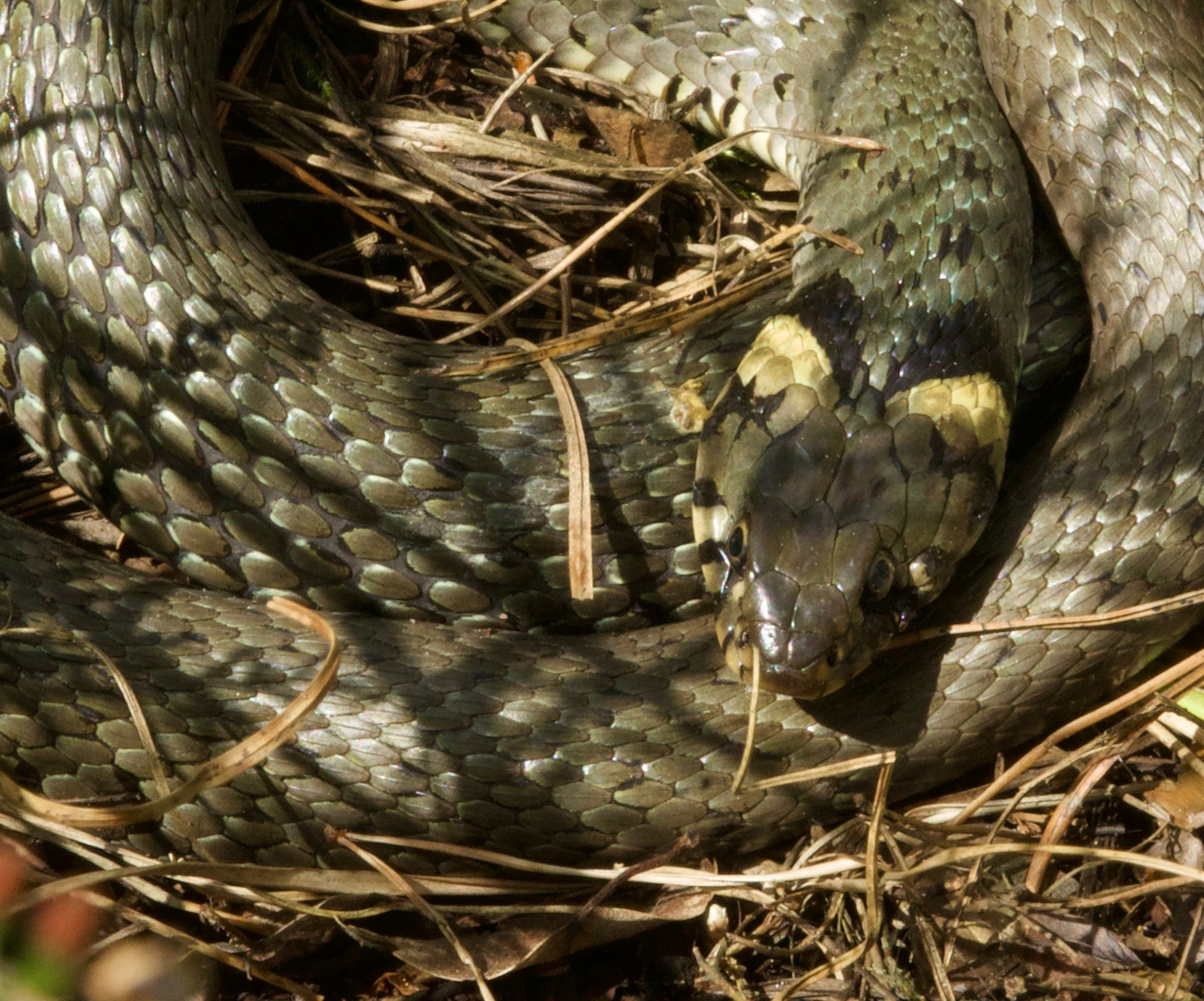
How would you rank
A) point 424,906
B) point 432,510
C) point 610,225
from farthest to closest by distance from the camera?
point 610,225
point 432,510
point 424,906

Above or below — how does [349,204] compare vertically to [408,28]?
below

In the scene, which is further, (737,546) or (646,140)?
(646,140)

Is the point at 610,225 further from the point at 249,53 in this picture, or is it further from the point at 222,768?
the point at 222,768

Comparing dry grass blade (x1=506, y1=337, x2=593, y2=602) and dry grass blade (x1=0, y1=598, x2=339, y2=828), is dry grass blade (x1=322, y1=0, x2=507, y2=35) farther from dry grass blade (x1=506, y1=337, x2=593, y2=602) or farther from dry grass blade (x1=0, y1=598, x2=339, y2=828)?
dry grass blade (x1=0, y1=598, x2=339, y2=828)

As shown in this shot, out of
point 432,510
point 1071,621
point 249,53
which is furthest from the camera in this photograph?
point 249,53

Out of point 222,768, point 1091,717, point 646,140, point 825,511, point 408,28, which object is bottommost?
point 1091,717

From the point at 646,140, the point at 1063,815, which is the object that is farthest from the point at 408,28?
the point at 1063,815

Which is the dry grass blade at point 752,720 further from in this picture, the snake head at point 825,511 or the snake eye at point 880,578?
the snake eye at point 880,578

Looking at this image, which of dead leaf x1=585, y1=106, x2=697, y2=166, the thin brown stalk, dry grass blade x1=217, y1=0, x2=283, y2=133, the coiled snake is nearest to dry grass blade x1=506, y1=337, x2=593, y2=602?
the coiled snake
